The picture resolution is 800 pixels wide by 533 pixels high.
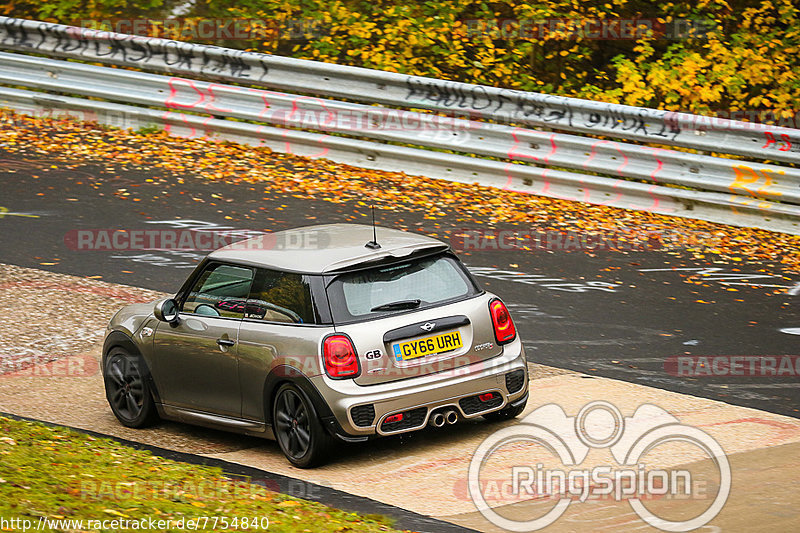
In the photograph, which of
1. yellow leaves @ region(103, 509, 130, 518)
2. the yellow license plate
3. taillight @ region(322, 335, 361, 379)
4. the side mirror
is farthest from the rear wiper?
yellow leaves @ region(103, 509, 130, 518)

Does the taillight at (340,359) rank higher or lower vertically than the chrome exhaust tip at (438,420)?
higher

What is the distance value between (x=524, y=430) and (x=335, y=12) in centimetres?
1293

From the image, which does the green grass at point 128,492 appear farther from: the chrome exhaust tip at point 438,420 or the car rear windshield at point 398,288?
the car rear windshield at point 398,288

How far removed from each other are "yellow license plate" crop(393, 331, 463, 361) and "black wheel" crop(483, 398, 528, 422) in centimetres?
69

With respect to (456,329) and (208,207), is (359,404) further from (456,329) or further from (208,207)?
(208,207)

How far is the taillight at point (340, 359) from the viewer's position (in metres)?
7.00

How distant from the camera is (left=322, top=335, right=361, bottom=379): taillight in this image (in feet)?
23.0

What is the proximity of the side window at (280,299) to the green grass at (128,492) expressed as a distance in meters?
1.07

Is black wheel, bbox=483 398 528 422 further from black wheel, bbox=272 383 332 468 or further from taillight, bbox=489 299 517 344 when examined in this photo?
black wheel, bbox=272 383 332 468

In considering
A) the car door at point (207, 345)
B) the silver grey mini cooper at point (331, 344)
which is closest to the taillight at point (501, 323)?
the silver grey mini cooper at point (331, 344)

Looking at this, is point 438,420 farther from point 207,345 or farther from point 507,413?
point 207,345

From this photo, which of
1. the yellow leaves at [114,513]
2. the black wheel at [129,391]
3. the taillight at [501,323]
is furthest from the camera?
the black wheel at [129,391]

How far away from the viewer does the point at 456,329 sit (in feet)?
24.1

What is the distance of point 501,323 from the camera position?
761 cm
